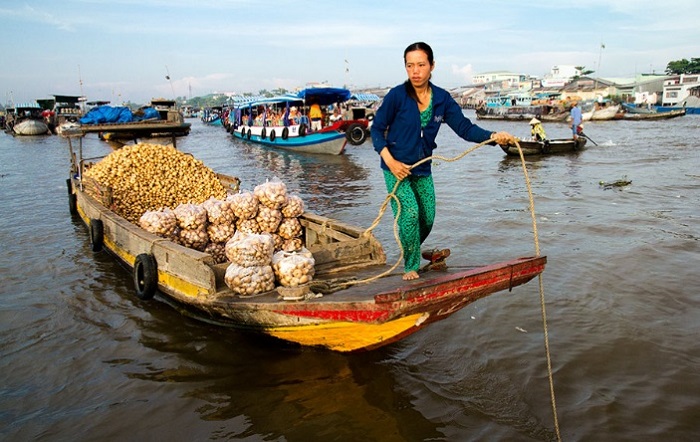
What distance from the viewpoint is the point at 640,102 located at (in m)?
51.1

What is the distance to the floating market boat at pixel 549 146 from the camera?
50.6 ft

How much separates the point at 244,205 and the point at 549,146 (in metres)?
14.0

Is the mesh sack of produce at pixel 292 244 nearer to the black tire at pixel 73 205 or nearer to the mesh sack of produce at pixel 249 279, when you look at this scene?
the mesh sack of produce at pixel 249 279

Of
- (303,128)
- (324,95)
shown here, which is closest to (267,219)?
(303,128)

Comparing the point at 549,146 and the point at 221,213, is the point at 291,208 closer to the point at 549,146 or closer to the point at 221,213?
the point at 221,213

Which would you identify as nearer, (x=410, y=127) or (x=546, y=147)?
(x=410, y=127)

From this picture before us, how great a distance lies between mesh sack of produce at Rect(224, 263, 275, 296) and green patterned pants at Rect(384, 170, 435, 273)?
1002mm

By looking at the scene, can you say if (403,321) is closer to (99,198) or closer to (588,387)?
(588,387)

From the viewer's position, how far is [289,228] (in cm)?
457

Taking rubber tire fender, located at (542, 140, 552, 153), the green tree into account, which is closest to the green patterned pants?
rubber tire fender, located at (542, 140, 552, 153)

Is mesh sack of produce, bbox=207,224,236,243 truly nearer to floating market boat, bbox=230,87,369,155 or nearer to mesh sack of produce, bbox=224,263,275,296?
mesh sack of produce, bbox=224,263,275,296

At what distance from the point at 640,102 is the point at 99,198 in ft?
193

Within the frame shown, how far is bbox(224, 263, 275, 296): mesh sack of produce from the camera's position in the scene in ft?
10.7

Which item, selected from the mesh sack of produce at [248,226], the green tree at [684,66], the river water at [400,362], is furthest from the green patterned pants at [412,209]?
the green tree at [684,66]
